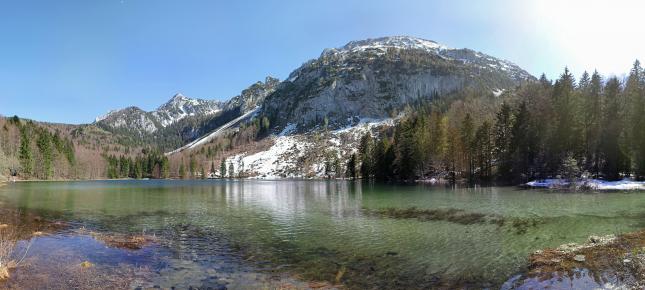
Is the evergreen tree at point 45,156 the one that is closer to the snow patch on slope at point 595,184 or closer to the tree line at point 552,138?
the tree line at point 552,138

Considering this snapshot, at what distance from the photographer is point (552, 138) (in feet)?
295

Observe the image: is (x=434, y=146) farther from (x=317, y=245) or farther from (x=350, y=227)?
(x=317, y=245)

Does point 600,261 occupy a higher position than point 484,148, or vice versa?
point 484,148

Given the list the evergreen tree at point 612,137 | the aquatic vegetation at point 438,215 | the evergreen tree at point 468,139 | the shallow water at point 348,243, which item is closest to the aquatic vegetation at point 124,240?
the shallow water at point 348,243

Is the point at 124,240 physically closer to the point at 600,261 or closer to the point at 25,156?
the point at 600,261

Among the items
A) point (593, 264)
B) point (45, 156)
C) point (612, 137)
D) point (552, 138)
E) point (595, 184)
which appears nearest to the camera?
point (593, 264)

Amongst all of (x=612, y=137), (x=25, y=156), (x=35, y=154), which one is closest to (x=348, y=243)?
(x=612, y=137)

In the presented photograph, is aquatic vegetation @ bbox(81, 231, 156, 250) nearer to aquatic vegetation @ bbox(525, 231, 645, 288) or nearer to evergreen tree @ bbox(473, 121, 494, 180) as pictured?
aquatic vegetation @ bbox(525, 231, 645, 288)

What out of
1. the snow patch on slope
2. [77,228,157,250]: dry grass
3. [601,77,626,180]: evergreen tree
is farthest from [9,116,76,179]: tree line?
[601,77,626,180]: evergreen tree

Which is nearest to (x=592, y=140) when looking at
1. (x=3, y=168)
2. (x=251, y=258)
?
(x=251, y=258)

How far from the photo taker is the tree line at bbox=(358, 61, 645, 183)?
264 feet

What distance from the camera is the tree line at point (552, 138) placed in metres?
80.4

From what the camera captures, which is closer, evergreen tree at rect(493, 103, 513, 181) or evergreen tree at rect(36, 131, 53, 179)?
evergreen tree at rect(493, 103, 513, 181)

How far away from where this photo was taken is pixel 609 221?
33.6 meters
